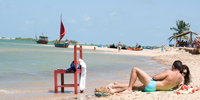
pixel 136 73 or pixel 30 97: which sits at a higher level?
pixel 136 73

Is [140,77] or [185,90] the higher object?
[140,77]

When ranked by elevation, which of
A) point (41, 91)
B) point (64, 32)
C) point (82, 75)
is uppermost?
point (64, 32)

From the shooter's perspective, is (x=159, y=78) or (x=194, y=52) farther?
(x=194, y=52)

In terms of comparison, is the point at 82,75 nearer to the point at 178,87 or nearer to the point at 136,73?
the point at 136,73

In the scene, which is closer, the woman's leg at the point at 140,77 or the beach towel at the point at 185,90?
the beach towel at the point at 185,90

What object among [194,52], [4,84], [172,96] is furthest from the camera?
[194,52]

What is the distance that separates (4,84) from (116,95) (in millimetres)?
4430

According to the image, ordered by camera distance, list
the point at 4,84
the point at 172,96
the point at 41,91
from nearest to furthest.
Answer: the point at 172,96 < the point at 41,91 < the point at 4,84

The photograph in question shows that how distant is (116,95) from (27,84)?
3894 mm

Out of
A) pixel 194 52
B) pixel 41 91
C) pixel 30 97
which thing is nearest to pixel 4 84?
pixel 41 91

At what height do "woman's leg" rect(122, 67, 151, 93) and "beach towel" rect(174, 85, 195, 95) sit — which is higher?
"woman's leg" rect(122, 67, 151, 93)

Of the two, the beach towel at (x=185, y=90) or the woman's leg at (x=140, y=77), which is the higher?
the woman's leg at (x=140, y=77)

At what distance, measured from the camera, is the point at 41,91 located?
7.32 m

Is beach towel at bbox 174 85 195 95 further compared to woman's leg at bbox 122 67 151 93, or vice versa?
woman's leg at bbox 122 67 151 93
